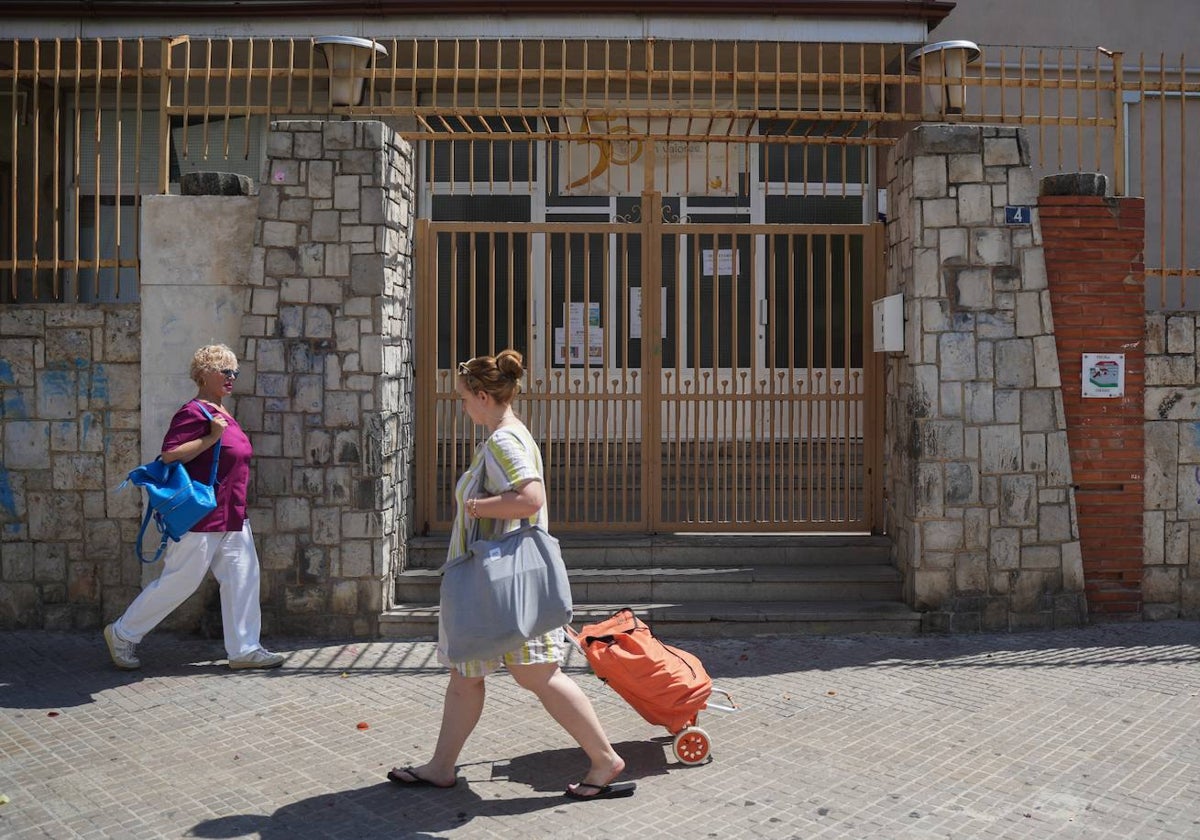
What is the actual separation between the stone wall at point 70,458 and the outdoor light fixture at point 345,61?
6.41 ft

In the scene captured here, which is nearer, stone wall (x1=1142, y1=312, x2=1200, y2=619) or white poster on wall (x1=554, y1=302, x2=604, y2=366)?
stone wall (x1=1142, y1=312, x2=1200, y2=619)

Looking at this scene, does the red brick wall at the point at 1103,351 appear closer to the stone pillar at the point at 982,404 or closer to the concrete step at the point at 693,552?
the stone pillar at the point at 982,404

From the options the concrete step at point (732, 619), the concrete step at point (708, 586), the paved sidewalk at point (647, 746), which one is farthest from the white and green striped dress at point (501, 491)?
the concrete step at point (708, 586)

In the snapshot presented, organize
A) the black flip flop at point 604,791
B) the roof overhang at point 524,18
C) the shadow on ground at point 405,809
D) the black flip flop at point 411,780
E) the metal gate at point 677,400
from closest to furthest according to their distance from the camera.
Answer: the shadow on ground at point 405,809
the black flip flop at point 604,791
the black flip flop at point 411,780
the metal gate at point 677,400
the roof overhang at point 524,18

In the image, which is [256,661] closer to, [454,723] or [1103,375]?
[454,723]

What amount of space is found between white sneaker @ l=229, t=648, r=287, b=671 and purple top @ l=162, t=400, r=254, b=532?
710mm

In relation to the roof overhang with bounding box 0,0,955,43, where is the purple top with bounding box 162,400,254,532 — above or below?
below

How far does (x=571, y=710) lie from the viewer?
4504mm

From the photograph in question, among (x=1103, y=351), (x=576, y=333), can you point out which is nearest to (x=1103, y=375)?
(x=1103, y=351)

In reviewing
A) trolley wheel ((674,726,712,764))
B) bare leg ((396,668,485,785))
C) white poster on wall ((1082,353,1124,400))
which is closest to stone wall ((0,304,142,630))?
bare leg ((396,668,485,785))

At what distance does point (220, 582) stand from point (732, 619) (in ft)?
10.0

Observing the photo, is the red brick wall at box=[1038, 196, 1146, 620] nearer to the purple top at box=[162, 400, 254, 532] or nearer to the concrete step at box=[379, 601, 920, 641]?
the concrete step at box=[379, 601, 920, 641]

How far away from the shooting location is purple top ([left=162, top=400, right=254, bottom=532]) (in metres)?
6.39

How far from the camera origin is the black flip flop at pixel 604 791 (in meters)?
4.58
